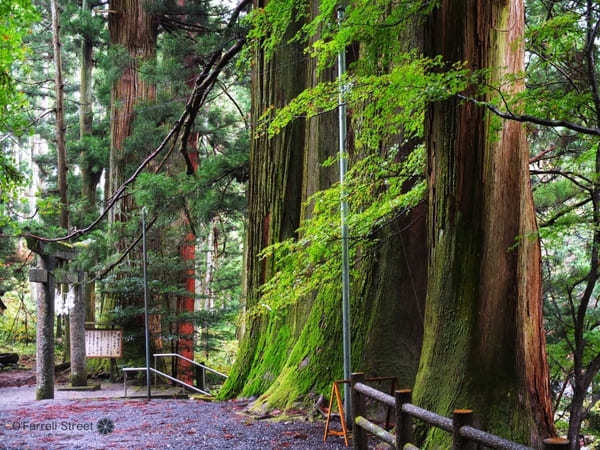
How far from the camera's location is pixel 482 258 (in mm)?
5125

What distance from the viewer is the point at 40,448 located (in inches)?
247

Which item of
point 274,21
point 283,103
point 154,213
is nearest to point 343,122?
point 274,21

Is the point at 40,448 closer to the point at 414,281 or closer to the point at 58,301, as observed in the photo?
the point at 414,281

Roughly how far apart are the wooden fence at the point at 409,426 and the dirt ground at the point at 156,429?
53 cm

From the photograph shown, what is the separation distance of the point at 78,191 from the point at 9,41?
1405cm

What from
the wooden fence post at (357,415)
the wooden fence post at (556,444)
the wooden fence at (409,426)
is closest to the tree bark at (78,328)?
the wooden fence post at (357,415)

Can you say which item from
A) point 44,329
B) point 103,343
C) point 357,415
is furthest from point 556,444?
point 103,343

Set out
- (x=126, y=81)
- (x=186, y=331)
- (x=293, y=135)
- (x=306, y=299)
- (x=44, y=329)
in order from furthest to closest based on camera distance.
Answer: (x=126, y=81) → (x=186, y=331) → (x=44, y=329) → (x=293, y=135) → (x=306, y=299)

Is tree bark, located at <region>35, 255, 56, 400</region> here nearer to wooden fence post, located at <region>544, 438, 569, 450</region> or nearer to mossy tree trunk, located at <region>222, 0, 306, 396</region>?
mossy tree trunk, located at <region>222, 0, 306, 396</region>

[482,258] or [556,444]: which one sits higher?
[482,258]

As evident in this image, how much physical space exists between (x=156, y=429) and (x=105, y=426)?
2.39 ft

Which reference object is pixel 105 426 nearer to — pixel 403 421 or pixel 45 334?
pixel 403 421

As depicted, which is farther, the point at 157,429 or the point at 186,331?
the point at 186,331

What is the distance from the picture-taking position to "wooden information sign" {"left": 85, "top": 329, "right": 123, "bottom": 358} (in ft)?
44.4
